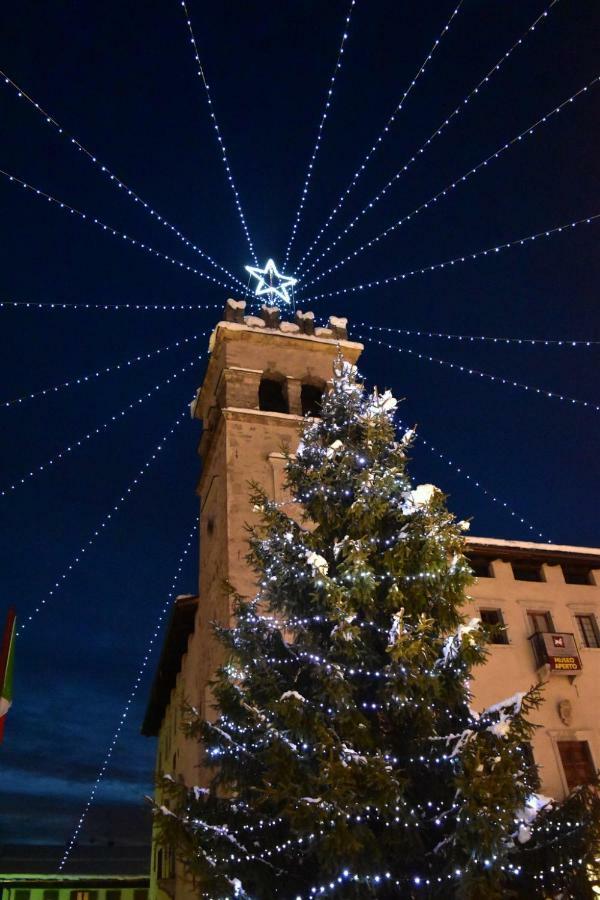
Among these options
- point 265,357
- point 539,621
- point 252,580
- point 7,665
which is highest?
point 265,357

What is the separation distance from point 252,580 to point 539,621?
23.8ft

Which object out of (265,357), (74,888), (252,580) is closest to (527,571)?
(252,580)

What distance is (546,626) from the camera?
59.3ft

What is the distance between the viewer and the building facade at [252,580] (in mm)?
16734

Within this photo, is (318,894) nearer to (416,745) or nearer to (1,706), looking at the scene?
(416,745)

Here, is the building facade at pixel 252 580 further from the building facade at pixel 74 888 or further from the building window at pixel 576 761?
the building facade at pixel 74 888

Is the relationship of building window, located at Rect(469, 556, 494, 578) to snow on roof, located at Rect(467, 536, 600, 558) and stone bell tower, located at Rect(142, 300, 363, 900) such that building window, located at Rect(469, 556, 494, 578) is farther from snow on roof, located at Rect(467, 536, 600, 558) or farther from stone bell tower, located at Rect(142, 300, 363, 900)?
stone bell tower, located at Rect(142, 300, 363, 900)

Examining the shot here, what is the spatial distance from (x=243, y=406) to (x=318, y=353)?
3427 mm

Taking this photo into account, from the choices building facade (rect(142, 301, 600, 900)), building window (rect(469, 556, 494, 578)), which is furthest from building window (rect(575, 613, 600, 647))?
building window (rect(469, 556, 494, 578))

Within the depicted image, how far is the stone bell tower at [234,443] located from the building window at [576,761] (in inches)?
312

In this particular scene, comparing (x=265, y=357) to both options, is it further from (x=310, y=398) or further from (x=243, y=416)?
(x=243, y=416)

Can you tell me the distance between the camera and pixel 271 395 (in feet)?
69.8

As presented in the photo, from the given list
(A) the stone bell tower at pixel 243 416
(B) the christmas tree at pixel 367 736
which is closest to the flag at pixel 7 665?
(A) the stone bell tower at pixel 243 416

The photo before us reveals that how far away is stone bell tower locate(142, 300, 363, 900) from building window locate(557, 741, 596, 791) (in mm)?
7925
